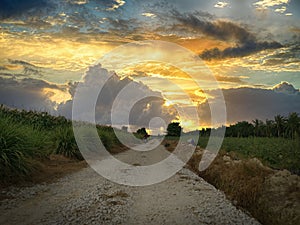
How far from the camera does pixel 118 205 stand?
6.56m

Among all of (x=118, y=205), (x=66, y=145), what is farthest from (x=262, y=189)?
(x=66, y=145)

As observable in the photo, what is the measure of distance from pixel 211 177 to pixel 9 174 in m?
6.29

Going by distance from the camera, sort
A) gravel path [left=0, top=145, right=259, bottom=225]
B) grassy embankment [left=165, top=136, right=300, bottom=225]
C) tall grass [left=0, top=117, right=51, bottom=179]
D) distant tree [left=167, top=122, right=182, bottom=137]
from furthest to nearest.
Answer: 1. distant tree [left=167, top=122, right=182, bottom=137]
2. tall grass [left=0, top=117, right=51, bottom=179]
3. grassy embankment [left=165, top=136, right=300, bottom=225]
4. gravel path [left=0, top=145, right=259, bottom=225]

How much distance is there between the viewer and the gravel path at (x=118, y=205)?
18.4 feet

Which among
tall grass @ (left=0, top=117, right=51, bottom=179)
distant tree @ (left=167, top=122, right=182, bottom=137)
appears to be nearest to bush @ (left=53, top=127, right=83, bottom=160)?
tall grass @ (left=0, top=117, right=51, bottom=179)

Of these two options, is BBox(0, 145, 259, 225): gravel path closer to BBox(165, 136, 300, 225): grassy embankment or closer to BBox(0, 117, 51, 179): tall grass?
BBox(165, 136, 300, 225): grassy embankment

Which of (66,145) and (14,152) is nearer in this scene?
(14,152)

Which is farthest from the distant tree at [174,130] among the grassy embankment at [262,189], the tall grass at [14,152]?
the tall grass at [14,152]

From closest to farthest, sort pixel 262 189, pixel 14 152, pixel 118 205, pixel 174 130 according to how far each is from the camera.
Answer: pixel 118 205
pixel 262 189
pixel 14 152
pixel 174 130

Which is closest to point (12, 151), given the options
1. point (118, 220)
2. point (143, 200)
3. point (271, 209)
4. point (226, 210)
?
point (143, 200)

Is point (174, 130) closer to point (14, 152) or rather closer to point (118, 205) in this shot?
point (14, 152)

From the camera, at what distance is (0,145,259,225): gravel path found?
5.61 meters

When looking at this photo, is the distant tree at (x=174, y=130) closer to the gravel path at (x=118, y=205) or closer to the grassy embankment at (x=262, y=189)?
the grassy embankment at (x=262, y=189)

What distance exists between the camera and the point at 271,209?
6008 millimetres
